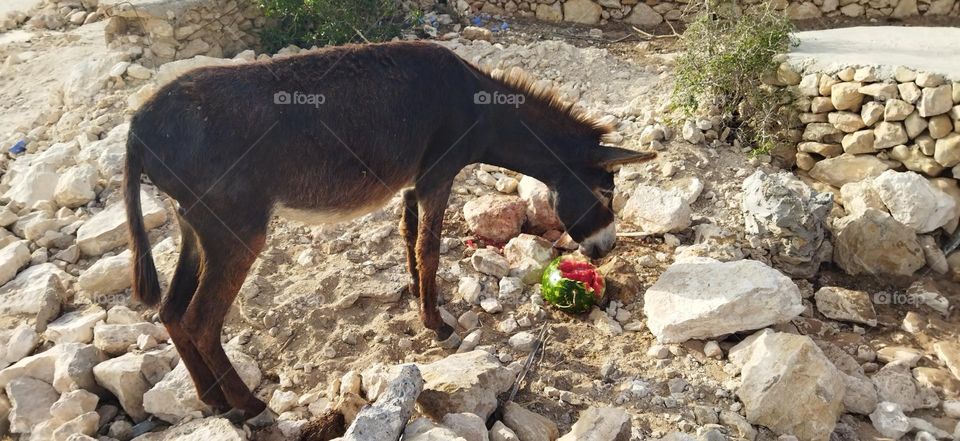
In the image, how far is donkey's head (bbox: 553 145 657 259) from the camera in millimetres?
4289

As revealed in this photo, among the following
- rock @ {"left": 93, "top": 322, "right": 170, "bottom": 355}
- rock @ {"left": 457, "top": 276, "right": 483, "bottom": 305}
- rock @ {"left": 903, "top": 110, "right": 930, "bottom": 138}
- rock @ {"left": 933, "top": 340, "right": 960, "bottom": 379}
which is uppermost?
rock @ {"left": 903, "top": 110, "right": 930, "bottom": 138}

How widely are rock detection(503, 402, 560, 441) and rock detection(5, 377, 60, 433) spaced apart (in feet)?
7.84

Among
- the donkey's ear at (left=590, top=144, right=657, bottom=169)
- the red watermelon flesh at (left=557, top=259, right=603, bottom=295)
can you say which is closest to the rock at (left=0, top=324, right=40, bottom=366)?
the red watermelon flesh at (left=557, top=259, right=603, bottom=295)

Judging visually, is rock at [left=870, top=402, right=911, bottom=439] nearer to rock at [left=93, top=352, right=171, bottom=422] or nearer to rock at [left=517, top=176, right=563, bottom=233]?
rock at [left=517, top=176, right=563, bottom=233]

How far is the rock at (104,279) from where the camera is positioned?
450cm

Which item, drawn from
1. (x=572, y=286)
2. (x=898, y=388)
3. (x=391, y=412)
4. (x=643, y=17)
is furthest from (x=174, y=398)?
(x=643, y=17)

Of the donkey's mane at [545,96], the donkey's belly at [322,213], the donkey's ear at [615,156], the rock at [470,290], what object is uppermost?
the donkey's mane at [545,96]

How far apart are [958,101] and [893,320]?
1.80 m

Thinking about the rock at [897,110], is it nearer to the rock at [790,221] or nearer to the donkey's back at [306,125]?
the rock at [790,221]

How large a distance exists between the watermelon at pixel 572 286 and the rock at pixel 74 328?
278 cm

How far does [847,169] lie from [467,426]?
4.15 metres

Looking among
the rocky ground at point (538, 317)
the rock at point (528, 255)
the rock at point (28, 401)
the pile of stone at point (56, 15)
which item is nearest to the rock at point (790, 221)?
the rocky ground at point (538, 317)

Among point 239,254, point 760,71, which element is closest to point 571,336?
point 239,254

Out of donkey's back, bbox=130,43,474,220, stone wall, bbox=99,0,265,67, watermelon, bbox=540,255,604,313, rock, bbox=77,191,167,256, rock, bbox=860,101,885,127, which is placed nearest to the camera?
donkey's back, bbox=130,43,474,220
